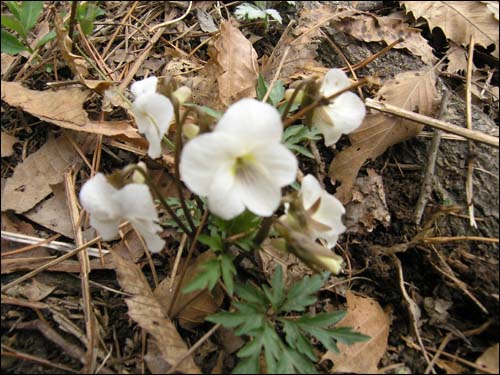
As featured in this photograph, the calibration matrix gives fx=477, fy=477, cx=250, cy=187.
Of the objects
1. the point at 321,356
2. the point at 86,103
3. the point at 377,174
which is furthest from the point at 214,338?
the point at 86,103

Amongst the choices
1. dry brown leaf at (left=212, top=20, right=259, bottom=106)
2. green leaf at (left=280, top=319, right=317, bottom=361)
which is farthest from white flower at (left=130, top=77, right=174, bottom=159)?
green leaf at (left=280, top=319, right=317, bottom=361)

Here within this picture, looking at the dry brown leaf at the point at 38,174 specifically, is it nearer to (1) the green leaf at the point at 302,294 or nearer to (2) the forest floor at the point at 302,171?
(2) the forest floor at the point at 302,171

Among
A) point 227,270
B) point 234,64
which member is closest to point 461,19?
point 234,64

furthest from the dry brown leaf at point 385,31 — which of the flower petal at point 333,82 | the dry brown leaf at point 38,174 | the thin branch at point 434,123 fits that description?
the dry brown leaf at point 38,174

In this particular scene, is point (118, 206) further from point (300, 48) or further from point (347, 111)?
point (300, 48)

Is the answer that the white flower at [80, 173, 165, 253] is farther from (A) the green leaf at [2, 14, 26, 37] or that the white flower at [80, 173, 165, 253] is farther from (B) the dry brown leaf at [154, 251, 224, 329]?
(A) the green leaf at [2, 14, 26, 37]

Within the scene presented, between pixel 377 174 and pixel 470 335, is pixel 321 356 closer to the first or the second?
pixel 470 335
